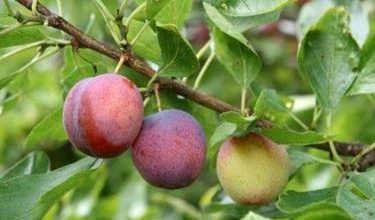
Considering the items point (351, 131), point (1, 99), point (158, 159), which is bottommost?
point (351, 131)

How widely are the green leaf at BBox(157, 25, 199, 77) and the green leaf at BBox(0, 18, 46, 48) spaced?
20cm

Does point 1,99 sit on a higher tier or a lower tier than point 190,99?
lower

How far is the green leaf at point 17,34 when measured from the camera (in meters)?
1.23

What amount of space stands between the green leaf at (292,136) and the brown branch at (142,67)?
0.05 metres

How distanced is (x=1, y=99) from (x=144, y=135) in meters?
0.51

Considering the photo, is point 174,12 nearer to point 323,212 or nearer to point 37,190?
point 37,190

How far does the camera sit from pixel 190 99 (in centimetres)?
133

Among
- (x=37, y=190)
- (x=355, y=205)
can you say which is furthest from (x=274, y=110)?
(x=37, y=190)

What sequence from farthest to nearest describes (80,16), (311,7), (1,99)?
1. (80,16)
2. (311,7)
3. (1,99)

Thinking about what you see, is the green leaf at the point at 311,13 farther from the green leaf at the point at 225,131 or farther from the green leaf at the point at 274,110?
the green leaf at the point at 225,131

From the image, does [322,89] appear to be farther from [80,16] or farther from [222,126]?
[80,16]

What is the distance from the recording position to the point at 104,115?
1.12 meters

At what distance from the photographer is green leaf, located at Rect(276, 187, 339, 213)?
3.72 ft

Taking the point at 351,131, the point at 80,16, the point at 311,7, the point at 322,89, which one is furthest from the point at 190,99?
the point at 80,16
